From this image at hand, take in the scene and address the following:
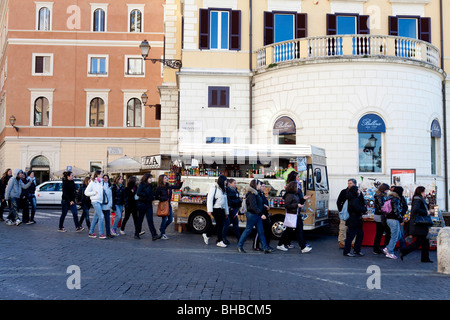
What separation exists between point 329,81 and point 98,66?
77.4 ft

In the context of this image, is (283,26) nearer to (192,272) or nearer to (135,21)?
(192,272)

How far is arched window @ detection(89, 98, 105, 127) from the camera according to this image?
123 ft

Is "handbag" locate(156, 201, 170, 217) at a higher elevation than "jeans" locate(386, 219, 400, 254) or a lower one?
higher

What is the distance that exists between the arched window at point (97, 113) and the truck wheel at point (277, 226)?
26.7m

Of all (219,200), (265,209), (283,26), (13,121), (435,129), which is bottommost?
(265,209)

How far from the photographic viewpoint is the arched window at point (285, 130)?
20.4m

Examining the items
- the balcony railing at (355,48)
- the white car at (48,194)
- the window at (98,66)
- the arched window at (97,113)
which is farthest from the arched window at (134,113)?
the balcony railing at (355,48)

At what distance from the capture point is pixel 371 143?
19.5 metres

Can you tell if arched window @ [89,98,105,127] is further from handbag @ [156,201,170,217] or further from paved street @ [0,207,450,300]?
handbag @ [156,201,170,217]

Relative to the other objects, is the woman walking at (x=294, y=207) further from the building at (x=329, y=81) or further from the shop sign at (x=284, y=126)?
the shop sign at (x=284, y=126)

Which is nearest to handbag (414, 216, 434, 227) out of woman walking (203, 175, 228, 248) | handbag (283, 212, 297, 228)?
handbag (283, 212, 297, 228)

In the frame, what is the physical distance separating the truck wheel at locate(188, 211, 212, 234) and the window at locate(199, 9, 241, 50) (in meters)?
10.1

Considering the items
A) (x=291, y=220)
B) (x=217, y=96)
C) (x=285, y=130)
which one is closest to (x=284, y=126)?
(x=285, y=130)

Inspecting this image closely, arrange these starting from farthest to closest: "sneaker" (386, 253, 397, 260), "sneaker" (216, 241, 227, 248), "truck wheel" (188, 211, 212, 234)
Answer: "truck wheel" (188, 211, 212, 234) → "sneaker" (216, 241, 227, 248) → "sneaker" (386, 253, 397, 260)
